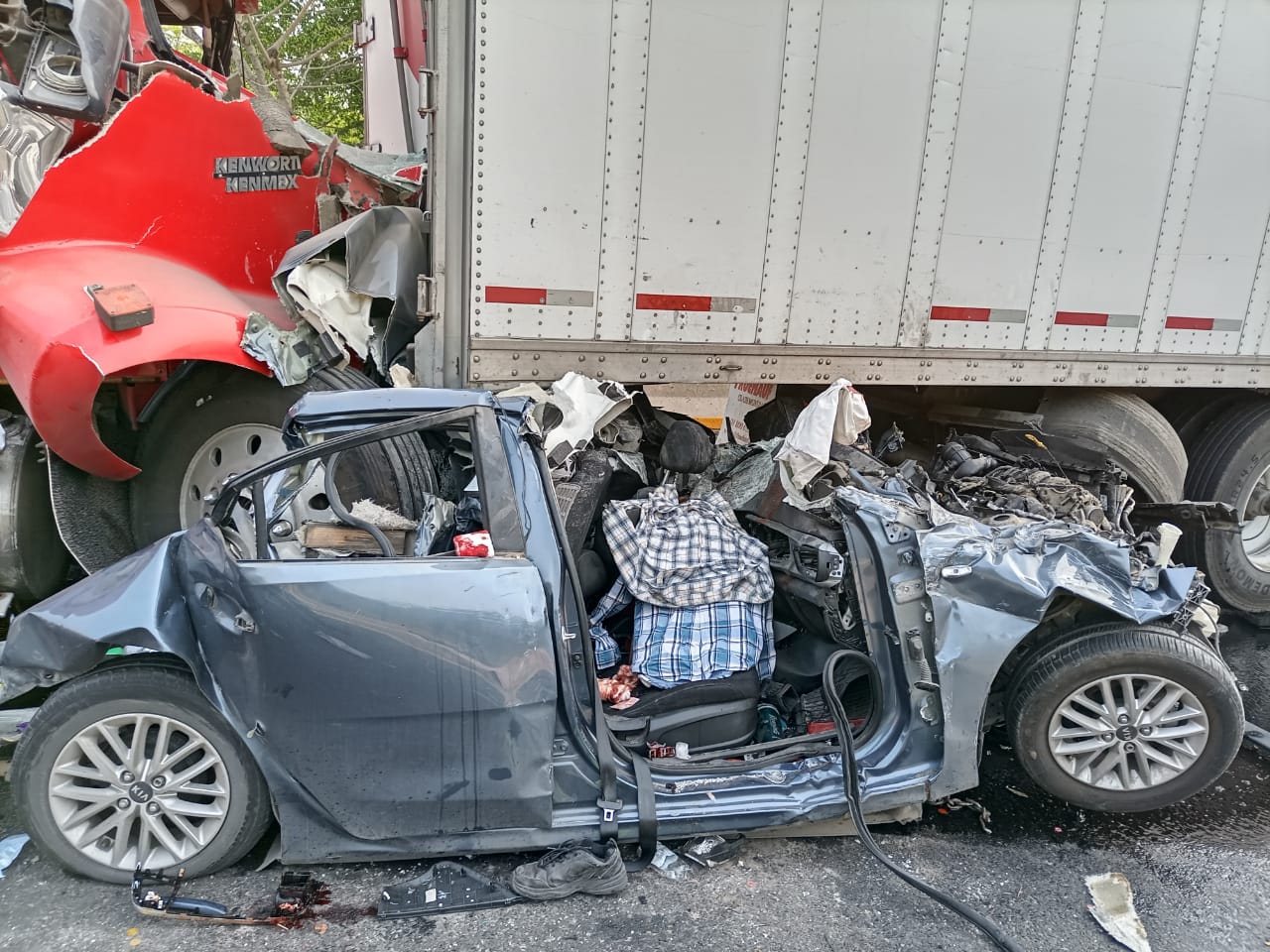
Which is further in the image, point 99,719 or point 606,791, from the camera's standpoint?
point 606,791

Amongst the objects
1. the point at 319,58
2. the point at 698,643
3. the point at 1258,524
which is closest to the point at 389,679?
the point at 698,643

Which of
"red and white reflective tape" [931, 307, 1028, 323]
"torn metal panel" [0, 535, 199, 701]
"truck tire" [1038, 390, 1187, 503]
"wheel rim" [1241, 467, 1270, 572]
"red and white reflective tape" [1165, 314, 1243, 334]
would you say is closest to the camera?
"torn metal panel" [0, 535, 199, 701]

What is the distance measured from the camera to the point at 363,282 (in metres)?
3.96

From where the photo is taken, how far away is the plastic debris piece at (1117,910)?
99.8 inches

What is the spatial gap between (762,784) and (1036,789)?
1.33 m

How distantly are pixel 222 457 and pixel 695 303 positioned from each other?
2.43m

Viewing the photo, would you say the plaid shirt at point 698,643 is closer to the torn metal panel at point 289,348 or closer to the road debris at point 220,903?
the road debris at point 220,903

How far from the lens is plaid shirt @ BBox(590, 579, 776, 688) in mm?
3186

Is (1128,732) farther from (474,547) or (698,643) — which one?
(474,547)

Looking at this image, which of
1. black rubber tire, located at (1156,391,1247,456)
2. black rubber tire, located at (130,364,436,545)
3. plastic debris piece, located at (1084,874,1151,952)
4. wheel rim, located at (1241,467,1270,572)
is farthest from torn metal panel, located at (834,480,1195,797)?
wheel rim, located at (1241,467,1270,572)

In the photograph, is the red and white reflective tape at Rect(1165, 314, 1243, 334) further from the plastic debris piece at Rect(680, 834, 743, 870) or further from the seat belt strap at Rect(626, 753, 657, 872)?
the seat belt strap at Rect(626, 753, 657, 872)

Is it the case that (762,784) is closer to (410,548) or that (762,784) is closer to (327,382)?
(410,548)

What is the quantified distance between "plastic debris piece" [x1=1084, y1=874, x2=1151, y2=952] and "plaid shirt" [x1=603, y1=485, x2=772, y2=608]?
147cm

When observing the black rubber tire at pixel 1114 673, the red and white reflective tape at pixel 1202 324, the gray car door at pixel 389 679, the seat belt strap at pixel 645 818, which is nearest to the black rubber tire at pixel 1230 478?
the red and white reflective tape at pixel 1202 324
